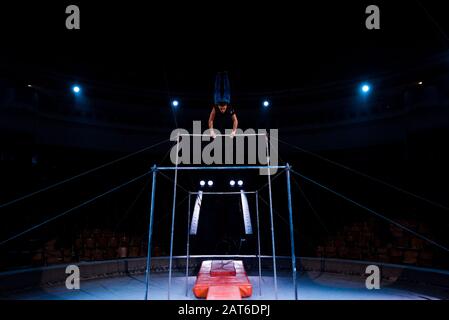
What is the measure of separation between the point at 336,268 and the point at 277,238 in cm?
319

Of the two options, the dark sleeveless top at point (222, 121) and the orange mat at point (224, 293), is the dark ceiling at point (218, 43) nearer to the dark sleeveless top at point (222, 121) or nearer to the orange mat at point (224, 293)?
the dark sleeveless top at point (222, 121)

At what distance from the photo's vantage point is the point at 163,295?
6363 mm

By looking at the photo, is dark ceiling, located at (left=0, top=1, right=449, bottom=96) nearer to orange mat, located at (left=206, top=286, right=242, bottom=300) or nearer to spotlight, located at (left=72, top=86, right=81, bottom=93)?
spotlight, located at (left=72, top=86, right=81, bottom=93)

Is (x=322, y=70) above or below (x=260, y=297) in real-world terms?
above

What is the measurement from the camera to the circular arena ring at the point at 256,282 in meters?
6.27

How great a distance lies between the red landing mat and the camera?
17.9 ft

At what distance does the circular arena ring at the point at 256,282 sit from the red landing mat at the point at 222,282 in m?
0.28

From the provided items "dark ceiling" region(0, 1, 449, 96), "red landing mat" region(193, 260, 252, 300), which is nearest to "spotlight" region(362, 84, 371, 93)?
"dark ceiling" region(0, 1, 449, 96)

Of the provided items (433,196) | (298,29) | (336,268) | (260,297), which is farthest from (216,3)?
(433,196)

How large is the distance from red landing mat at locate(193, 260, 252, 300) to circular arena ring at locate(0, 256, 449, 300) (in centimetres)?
28

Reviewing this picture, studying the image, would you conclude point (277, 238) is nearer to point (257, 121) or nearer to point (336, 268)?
point (336, 268)

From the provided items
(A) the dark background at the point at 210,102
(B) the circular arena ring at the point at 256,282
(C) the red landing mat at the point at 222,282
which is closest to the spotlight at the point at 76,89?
(A) the dark background at the point at 210,102

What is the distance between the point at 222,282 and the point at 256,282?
174cm

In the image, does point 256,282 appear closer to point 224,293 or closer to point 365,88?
point 224,293
